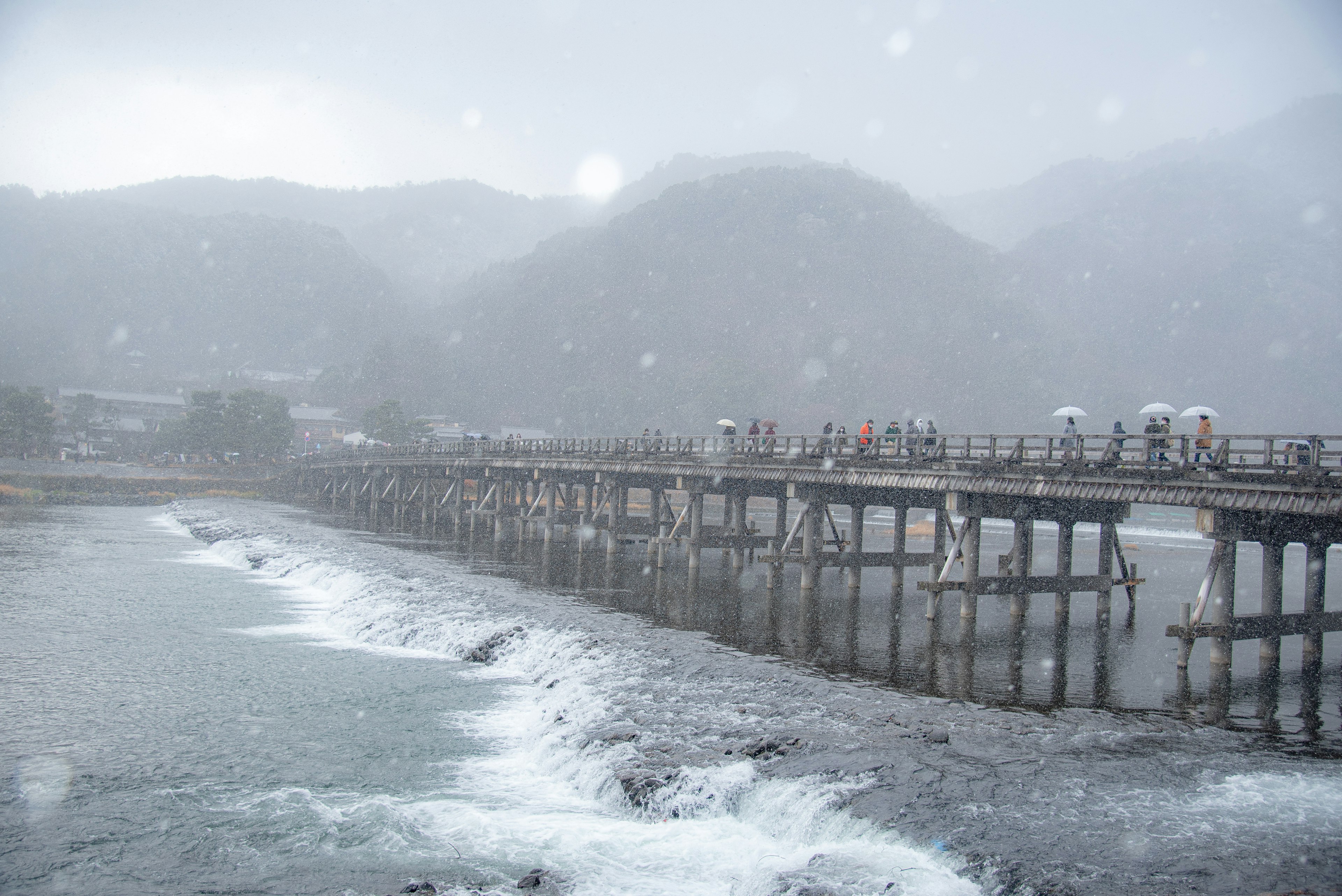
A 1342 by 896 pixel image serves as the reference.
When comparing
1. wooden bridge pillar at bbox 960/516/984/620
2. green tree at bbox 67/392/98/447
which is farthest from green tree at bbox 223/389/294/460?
wooden bridge pillar at bbox 960/516/984/620

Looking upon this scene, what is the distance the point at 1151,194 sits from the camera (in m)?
199

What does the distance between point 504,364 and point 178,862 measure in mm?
138415

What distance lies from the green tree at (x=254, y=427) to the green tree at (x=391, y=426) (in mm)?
10024

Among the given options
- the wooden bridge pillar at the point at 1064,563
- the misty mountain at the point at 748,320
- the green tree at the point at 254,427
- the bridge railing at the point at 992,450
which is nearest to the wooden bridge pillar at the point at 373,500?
the bridge railing at the point at 992,450

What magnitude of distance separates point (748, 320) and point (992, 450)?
5033 inches

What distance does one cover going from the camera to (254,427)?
297 feet

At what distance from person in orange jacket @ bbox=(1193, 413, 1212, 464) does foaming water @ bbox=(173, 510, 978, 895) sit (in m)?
10.0

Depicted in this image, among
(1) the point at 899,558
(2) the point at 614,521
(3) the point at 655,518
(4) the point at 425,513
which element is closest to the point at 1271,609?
(1) the point at 899,558

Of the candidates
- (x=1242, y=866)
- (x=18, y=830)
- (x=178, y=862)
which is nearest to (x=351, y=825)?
(x=178, y=862)

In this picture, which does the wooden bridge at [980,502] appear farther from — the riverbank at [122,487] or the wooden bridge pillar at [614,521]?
the riverbank at [122,487]

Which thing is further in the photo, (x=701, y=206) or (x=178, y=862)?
(x=701, y=206)

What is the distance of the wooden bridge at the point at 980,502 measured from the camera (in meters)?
15.0

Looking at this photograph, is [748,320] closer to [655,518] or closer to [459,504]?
[459,504]

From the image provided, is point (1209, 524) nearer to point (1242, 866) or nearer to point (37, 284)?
point (1242, 866)
